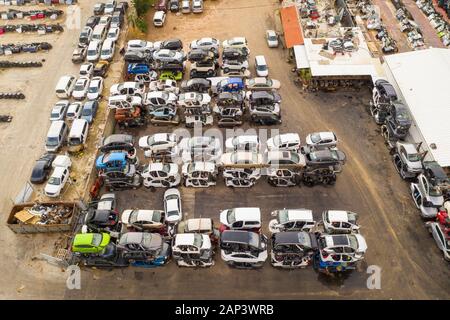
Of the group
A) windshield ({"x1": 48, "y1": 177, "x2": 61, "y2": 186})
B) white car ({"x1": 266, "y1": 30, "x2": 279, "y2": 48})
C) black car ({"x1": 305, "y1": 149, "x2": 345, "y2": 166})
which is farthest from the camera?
white car ({"x1": 266, "y1": 30, "x2": 279, "y2": 48})

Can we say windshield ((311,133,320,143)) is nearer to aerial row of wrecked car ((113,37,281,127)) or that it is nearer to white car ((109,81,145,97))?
aerial row of wrecked car ((113,37,281,127))

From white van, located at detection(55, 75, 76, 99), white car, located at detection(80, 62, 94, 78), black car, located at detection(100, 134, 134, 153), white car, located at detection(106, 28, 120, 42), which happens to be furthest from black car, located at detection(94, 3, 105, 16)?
black car, located at detection(100, 134, 134, 153)

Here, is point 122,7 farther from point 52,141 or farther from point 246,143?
point 246,143

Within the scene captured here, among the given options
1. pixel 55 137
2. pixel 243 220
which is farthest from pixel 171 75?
pixel 243 220

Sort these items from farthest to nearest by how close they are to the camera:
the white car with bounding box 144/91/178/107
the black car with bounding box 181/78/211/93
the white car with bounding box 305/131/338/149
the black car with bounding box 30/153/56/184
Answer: the black car with bounding box 181/78/211/93, the white car with bounding box 144/91/178/107, the white car with bounding box 305/131/338/149, the black car with bounding box 30/153/56/184

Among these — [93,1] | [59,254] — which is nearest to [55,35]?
[93,1]

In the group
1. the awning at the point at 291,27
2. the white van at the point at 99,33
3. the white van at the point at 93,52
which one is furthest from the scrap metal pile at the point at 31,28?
the awning at the point at 291,27

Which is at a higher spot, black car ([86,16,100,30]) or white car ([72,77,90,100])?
black car ([86,16,100,30])
